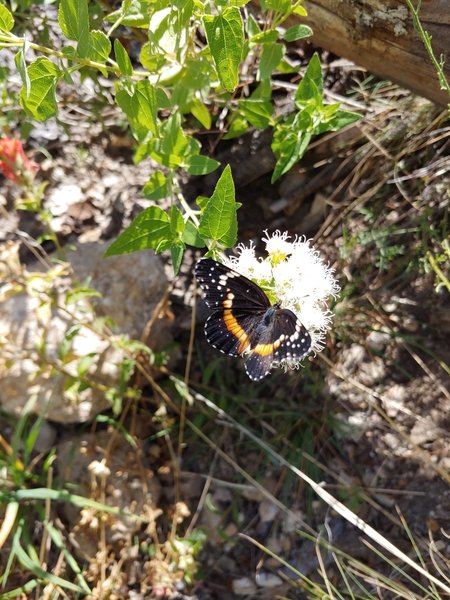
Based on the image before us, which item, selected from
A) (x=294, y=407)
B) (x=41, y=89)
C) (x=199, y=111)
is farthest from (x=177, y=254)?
(x=294, y=407)

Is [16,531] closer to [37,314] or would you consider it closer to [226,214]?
[37,314]

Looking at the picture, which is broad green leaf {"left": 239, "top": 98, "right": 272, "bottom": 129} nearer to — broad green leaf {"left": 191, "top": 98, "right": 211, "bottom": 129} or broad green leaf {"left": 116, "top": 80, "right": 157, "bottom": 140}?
broad green leaf {"left": 191, "top": 98, "right": 211, "bottom": 129}

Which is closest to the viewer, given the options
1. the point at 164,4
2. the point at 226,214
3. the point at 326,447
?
the point at 226,214

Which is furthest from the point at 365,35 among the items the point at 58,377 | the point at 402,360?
the point at 58,377

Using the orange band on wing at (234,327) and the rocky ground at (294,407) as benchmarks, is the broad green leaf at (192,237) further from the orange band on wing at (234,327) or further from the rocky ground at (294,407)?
the rocky ground at (294,407)

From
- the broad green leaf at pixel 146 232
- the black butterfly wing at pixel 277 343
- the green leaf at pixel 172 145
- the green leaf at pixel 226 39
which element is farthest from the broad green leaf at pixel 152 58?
the black butterfly wing at pixel 277 343

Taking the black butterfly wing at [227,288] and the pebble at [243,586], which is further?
the pebble at [243,586]

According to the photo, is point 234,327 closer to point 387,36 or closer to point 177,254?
point 177,254
